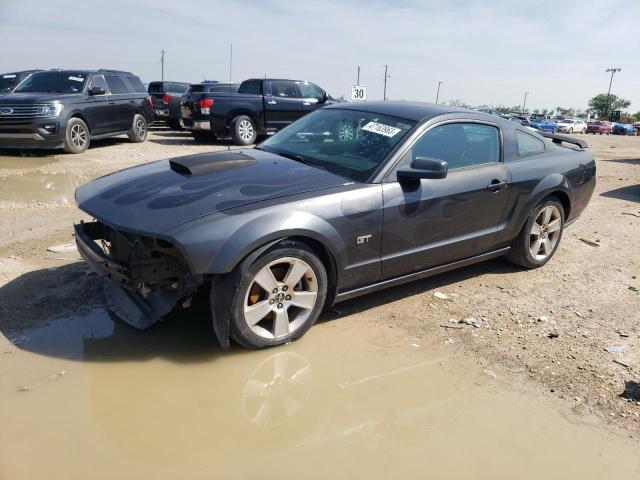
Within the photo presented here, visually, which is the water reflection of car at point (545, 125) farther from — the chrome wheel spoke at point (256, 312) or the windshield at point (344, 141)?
the chrome wheel spoke at point (256, 312)

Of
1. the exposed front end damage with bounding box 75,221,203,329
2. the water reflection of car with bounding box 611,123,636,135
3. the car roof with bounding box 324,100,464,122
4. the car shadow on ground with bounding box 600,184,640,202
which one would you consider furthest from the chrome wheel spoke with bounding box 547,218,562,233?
the water reflection of car with bounding box 611,123,636,135

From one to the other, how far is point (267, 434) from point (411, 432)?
2.42 feet

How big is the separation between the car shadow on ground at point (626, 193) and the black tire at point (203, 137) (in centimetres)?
997

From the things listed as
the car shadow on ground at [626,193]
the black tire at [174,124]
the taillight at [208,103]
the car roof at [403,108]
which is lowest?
the car shadow on ground at [626,193]

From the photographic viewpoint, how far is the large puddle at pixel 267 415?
7.86ft

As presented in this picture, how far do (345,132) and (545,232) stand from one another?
227 centimetres

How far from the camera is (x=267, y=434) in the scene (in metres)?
2.60

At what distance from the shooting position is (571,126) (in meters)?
39.8

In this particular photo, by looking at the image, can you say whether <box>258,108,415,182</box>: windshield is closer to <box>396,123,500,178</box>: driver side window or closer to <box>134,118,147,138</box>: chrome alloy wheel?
<box>396,123,500,178</box>: driver side window

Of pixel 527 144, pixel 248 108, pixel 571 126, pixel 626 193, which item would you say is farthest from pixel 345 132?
pixel 571 126

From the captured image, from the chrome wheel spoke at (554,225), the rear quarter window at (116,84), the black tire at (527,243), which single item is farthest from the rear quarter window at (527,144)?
the rear quarter window at (116,84)

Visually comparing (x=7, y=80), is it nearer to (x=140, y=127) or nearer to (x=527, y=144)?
(x=140, y=127)

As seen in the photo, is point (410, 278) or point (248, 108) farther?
point (248, 108)

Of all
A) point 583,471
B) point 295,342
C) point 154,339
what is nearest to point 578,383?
point 583,471
